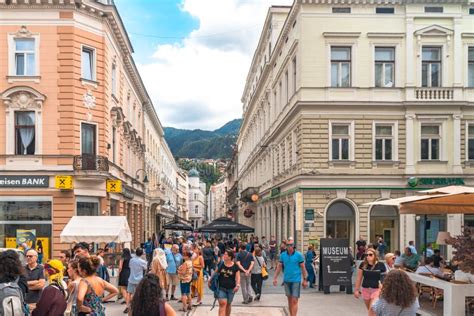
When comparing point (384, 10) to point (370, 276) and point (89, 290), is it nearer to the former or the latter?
point (370, 276)

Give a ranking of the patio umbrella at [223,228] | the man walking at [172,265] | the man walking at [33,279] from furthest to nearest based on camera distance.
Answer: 1. the patio umbrella at [223,228]
2. the man walking at [172,265]
3. the man walking at [33,279]

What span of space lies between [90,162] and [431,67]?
1843cm

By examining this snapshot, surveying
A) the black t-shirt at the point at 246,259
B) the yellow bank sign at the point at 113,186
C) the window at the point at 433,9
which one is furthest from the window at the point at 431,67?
the black t-shirt at the point at 246,259

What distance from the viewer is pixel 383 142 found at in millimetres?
29984

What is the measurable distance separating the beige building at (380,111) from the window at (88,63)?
10623 millimetres

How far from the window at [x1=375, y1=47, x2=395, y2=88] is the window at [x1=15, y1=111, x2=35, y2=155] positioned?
57.8 ft

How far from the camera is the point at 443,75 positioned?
30.0 metres

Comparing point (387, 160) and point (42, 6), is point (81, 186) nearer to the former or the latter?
point (42, 6)

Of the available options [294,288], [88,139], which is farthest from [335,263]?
[88,139]

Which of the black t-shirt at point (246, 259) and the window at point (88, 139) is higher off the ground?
the window at point (88, 139)

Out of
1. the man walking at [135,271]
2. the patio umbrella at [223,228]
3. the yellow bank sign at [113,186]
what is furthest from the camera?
the yellow bank sign at [113,186]

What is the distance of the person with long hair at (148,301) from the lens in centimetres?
555

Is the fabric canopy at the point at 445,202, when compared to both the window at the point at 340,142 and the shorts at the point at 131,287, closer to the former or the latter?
the shorts at the point at 131,287

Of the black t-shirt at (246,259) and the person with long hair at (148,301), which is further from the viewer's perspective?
the black t-shirt at (246,259)
